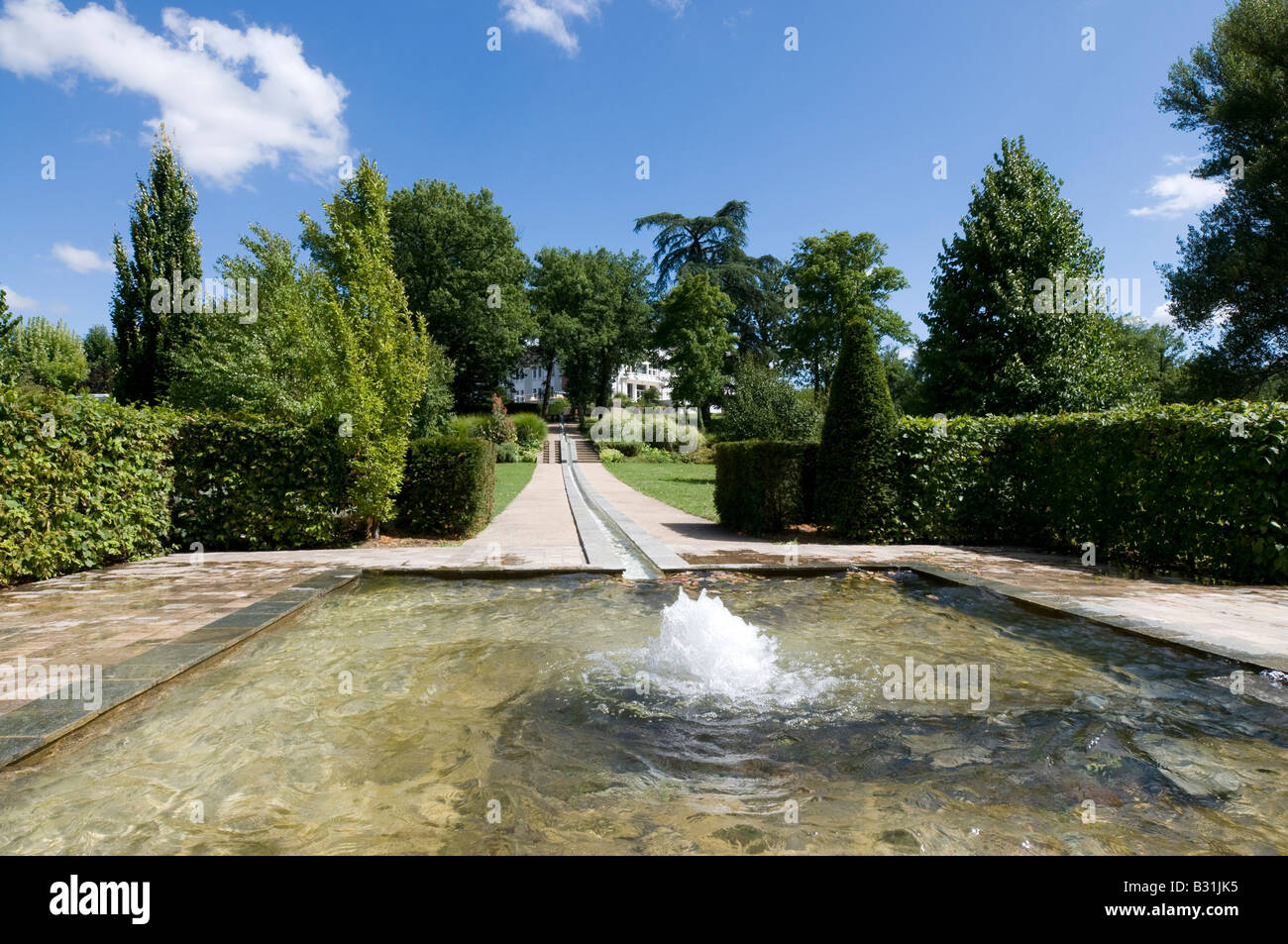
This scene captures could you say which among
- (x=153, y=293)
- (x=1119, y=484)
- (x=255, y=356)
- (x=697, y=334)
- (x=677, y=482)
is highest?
(x=697, y=334)

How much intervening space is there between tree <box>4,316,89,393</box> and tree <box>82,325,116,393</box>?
4.27 ft

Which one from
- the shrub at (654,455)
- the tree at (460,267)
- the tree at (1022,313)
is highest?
the tree at (460,267)

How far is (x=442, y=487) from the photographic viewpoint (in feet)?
37.7

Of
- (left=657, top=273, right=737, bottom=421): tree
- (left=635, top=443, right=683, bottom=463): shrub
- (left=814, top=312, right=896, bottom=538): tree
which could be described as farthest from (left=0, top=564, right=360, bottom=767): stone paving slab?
(left=657, top=273, right=737, bottom=421): tree

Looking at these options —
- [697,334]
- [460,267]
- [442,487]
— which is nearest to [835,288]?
[697,334]

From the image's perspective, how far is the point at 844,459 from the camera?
1086cm

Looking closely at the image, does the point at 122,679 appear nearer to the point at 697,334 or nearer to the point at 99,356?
the point at 697,334

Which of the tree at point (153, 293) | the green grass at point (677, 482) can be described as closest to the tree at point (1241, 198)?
the green grass at point (677, 482)

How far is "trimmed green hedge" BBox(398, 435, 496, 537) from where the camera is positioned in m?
11.4

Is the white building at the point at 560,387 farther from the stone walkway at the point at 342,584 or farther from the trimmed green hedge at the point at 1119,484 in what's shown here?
the stone walkway at the point at 342,584

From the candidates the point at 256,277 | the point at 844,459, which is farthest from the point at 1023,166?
the point at 256,277

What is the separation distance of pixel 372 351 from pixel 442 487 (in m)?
2.64

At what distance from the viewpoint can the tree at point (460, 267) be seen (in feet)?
144

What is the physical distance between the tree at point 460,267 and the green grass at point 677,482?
17462 millimetres
